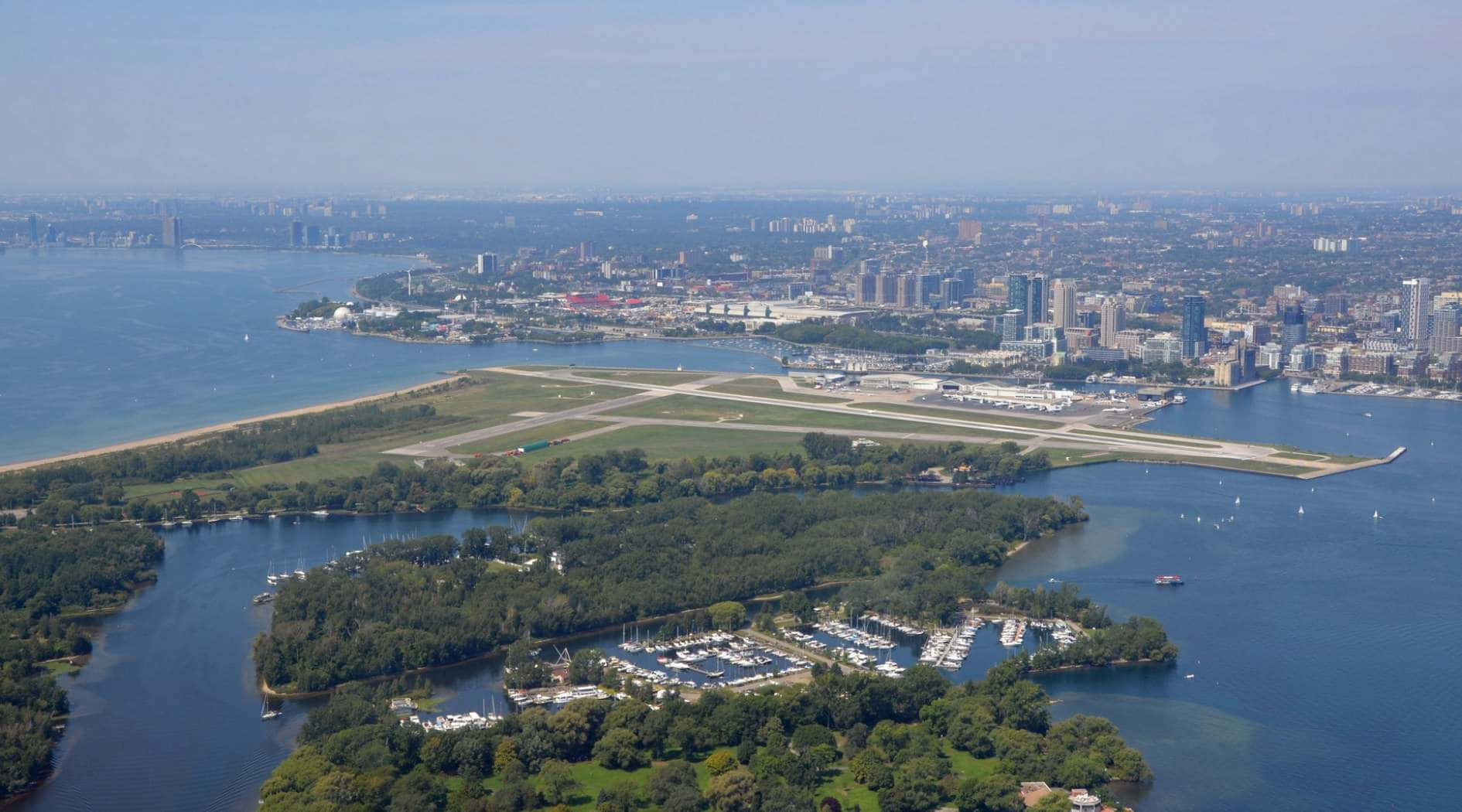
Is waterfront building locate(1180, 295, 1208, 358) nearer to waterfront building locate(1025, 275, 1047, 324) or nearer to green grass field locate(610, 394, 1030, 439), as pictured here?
waterfront building locate(1025, 275, 1047, 324)

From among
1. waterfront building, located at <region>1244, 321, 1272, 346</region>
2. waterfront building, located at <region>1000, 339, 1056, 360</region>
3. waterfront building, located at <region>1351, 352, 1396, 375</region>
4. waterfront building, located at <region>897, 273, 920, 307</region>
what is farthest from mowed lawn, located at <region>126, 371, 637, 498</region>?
waterfront building, located at <region>897, 273, 920, 307</region>

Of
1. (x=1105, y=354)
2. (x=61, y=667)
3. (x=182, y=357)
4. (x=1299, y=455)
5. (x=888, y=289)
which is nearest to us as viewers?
(x=61, y=667)

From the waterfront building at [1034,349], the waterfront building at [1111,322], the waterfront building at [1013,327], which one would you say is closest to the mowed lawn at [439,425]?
the waterfront building at [1034,349]

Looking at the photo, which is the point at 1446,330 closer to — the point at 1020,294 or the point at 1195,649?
the point at 1020,294

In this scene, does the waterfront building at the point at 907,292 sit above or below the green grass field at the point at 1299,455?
above

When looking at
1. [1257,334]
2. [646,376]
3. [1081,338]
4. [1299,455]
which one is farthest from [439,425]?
[1257,334]

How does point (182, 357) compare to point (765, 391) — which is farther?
point (182, 357)

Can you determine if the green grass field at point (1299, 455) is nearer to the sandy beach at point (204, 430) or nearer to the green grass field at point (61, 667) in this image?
the sandy beach at point (204, 430)
